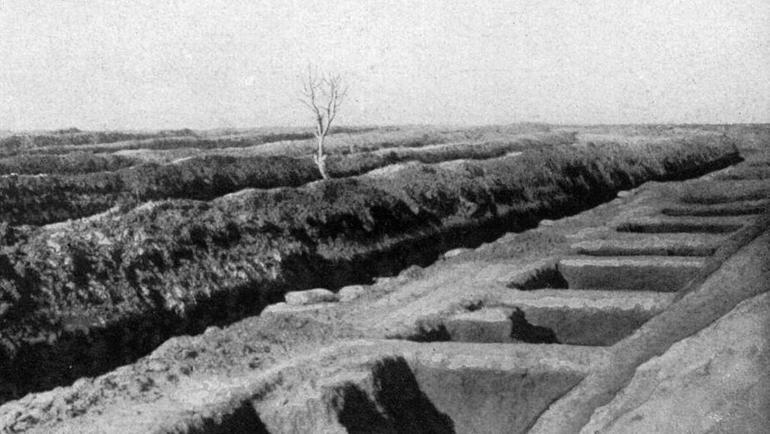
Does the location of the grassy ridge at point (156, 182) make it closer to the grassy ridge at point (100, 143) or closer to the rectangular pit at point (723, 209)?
the grassy ridge at point (100, 143)

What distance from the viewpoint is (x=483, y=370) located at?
677 centimetres

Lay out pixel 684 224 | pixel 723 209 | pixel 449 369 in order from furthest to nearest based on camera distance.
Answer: pixel 723 209 → pixel 684 224 → pixel 449 369

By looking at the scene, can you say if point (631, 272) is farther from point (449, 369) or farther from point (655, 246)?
point (449, 369)

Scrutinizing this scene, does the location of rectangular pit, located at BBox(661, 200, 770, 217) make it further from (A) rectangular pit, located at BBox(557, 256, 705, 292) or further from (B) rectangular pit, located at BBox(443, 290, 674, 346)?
(B) rectangular pit, located at BBox(443, 290, 674, 346)

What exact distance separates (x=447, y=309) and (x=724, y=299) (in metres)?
3.11

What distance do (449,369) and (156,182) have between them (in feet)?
46.3

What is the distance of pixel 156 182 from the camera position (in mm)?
19297

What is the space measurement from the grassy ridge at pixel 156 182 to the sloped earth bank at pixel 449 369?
9106 mm

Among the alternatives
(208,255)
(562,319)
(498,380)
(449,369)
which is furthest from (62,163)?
(498,380)

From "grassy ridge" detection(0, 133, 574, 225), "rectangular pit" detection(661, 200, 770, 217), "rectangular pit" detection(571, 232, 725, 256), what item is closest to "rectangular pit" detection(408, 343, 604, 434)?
"rectangular pit" detection(571, 232, 725, 256)

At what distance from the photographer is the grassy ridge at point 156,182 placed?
52.6 feet

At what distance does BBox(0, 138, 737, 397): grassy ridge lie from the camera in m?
9.53

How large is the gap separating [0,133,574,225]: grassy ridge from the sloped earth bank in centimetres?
911

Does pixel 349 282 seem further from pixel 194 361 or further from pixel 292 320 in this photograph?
pixel 194 361
